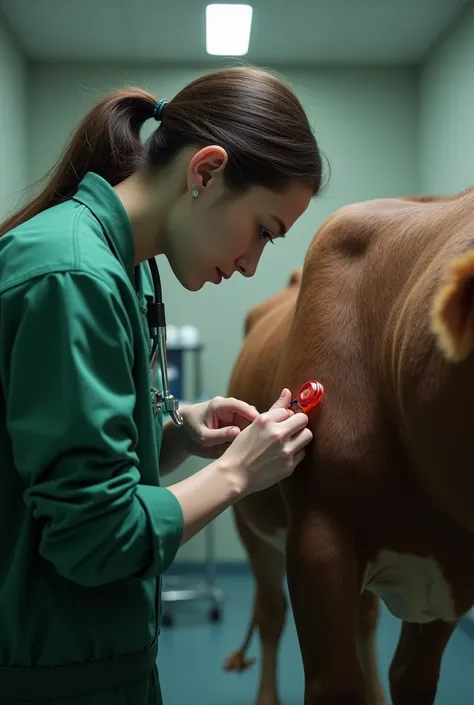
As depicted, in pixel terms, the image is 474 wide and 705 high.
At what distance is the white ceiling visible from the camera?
7.20 ft

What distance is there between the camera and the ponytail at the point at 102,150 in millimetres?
854

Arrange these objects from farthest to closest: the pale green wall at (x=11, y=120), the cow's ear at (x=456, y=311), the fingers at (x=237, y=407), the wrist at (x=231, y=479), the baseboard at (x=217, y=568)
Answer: the baseboard at (x=217, y=568)
the pale green wall at (x=11, y=120)
the fingers at (x=237, y=407)
the wrist at (x=231, y=479)
the cow's ear at (x=456, y=311)

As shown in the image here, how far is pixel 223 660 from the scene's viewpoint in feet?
7.36

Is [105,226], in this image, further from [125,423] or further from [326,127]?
[326,127]

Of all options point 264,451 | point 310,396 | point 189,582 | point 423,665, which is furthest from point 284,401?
point 189,582

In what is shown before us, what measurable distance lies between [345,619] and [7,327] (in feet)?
1.73

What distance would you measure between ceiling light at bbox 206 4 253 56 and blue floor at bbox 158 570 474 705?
1.67 meters

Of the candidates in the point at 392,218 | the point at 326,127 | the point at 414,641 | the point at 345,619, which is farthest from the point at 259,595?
the point at 326,127

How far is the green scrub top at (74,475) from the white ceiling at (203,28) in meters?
1.68

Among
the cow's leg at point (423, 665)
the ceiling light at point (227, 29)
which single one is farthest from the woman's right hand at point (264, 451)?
the ceiling light at point (227, 29)

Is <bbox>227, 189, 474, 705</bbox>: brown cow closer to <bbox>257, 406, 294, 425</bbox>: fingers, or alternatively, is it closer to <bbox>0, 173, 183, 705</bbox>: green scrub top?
<bbox>257, 406, 294, 425</bbox>: fingers

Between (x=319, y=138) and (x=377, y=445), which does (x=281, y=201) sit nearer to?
(x=377, y=445)

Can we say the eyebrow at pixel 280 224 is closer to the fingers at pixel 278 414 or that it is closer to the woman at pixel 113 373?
the woman at pixel 113 373

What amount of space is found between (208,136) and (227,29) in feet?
5.06
